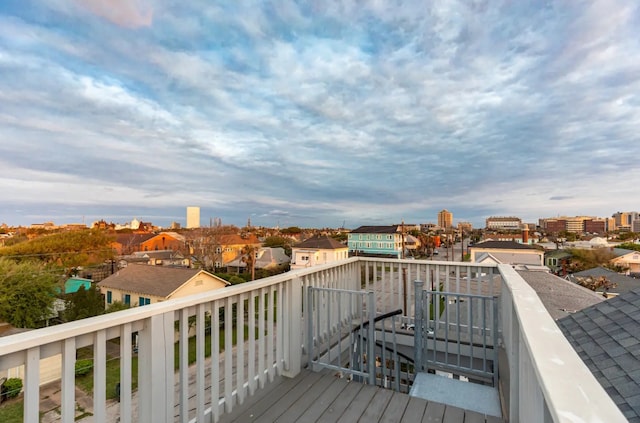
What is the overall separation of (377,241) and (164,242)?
27.9 meters

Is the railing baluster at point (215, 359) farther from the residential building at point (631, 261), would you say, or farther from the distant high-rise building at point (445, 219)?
the distant high-rise building at point (445, 219)

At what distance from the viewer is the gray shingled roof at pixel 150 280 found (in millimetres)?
15255

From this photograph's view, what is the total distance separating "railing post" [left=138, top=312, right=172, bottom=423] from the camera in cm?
159

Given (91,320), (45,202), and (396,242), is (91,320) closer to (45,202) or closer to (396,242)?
(45,202)

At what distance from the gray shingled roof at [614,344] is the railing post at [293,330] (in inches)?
87.6

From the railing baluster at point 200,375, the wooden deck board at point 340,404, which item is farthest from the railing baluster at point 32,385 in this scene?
the wooden deck board at point 340,404

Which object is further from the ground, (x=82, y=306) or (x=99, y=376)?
(x=99, y=376)

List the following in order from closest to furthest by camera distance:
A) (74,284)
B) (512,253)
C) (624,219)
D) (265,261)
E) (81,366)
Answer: (81,366), (74,284), (512,253), (265,261), (624,219)

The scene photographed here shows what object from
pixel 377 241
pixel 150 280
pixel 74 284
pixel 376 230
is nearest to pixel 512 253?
pixel 377 241

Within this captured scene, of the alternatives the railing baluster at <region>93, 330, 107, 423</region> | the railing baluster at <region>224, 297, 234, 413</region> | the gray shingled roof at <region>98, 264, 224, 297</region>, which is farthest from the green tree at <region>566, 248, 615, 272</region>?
the railing baluster at <region>93, 330, 107, 423</region>

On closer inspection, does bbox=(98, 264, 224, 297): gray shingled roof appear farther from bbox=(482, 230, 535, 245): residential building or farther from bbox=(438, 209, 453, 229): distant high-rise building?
bbox=(438, 209, 453, 229): distant high-rise building

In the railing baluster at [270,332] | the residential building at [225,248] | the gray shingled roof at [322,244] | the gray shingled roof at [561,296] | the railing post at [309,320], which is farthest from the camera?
the residential building at [225,248]

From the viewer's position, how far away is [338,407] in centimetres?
224

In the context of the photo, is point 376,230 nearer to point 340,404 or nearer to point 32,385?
point 340,404
